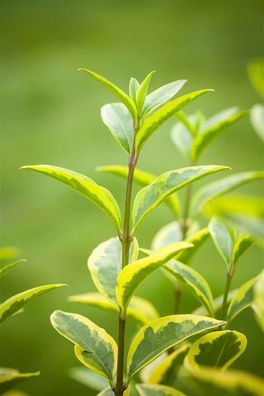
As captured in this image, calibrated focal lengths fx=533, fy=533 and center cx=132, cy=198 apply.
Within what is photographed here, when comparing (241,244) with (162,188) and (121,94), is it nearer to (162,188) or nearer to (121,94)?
(162,188)

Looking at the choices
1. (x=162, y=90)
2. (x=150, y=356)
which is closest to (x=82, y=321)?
(x=150, y=356)

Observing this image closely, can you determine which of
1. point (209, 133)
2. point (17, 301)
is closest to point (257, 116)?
point (209, 133)

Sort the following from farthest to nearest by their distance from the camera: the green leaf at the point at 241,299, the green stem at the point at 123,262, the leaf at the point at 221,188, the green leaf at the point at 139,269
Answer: the leaf at the point at 221,188
the green leaf at the point at 241,299
the green stem at the point at 123,262
the green leaf at the point at 139,269

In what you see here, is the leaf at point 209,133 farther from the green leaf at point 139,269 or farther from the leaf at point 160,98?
the green leaf at point 139,269

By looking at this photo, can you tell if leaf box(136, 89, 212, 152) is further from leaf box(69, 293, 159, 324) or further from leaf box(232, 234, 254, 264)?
leaf box(69, 293, 159, 324)

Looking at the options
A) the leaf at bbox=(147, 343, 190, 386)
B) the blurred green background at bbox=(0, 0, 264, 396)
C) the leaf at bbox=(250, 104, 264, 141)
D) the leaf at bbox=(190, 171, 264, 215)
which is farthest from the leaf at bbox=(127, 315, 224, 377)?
the blurred green background at bbox=(0, 0, 264, 396)

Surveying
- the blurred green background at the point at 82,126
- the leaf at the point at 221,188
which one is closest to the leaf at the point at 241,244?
the leaf at the point at 221,188
